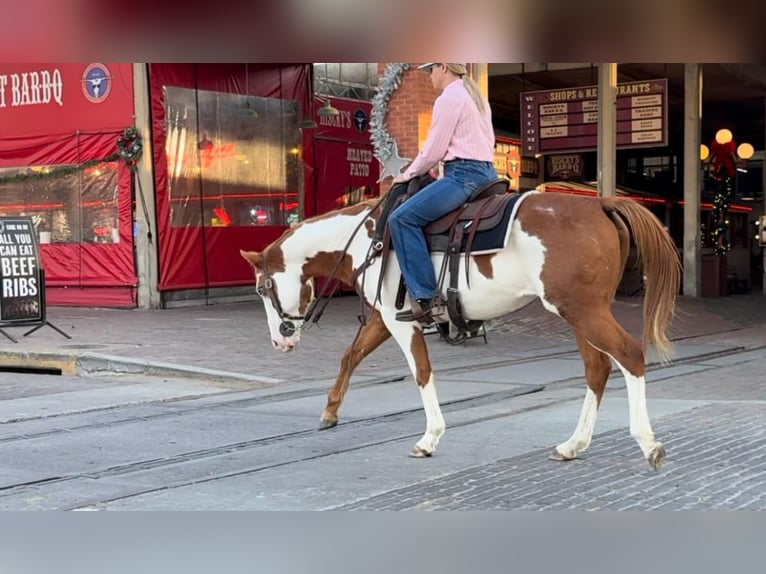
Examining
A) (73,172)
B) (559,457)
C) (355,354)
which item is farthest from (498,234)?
(73,172)

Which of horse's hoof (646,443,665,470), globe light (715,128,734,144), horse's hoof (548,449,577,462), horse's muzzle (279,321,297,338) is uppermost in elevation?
globe light (715,128,734,144)

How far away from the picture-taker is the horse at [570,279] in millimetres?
5816

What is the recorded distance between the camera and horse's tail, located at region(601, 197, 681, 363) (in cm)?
604

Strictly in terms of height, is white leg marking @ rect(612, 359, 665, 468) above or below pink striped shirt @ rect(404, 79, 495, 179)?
below

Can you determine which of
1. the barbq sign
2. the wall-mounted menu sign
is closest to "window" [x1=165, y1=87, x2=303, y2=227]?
the barbq sign

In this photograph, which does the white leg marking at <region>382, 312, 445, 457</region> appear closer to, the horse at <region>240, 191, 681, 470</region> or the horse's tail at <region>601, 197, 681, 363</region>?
the horse at <region>240, 191, 681, 470</region>

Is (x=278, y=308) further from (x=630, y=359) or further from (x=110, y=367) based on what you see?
(x=110, y=367)

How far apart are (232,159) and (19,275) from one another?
7648 millimetres

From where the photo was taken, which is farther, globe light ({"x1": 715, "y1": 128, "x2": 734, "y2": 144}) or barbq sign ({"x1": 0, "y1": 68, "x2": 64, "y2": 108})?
globe light ({"x1": 715, "y1": 128, "x2": 734, "y2": 144})

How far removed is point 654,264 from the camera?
6090mm

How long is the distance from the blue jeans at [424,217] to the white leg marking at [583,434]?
1.29m

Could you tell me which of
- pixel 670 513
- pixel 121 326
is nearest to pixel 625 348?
pixel 670 513

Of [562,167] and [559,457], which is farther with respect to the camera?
[562,167]

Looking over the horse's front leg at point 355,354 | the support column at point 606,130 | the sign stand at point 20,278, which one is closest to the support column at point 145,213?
the sign stand at point 20,278
